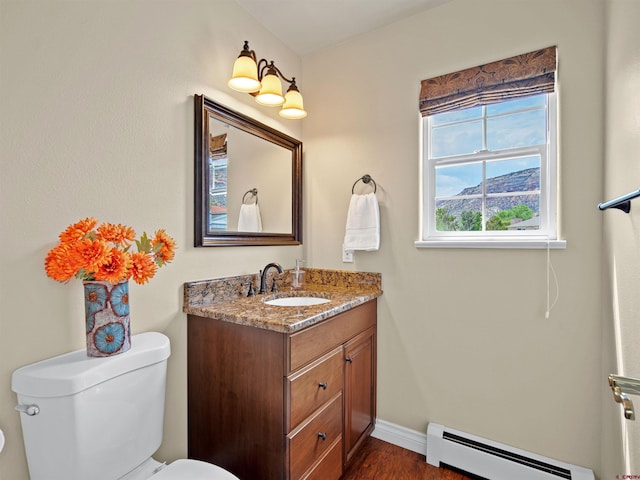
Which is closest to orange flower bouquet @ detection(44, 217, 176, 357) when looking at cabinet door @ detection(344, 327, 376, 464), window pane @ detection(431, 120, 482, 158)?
cabinet door @ detection(344, 327, 376, 464)

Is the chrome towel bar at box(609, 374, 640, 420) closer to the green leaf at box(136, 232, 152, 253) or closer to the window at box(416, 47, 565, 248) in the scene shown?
the window at box(416, 47, 565, 248)

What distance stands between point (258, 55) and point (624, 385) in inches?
86.3

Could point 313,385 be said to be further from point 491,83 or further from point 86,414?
point 491,83

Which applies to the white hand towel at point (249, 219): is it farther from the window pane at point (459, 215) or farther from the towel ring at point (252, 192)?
the window pane at point (459, 215)

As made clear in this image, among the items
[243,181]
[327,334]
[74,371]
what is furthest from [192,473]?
[243,181]

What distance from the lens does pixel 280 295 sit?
6.29 ft

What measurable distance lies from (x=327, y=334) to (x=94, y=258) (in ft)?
3.17

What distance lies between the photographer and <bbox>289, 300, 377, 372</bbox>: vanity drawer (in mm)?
1249

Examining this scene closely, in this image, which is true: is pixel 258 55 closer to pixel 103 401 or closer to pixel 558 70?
pixel 558 70

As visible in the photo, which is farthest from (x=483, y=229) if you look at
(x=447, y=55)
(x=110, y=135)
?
(x=110, y=135)

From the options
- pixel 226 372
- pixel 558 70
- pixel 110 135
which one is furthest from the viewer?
pixel 558 70

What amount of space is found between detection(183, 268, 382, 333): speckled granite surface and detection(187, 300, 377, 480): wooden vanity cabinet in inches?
→ 1.7

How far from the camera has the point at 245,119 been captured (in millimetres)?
1812

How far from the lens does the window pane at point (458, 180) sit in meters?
1.80
